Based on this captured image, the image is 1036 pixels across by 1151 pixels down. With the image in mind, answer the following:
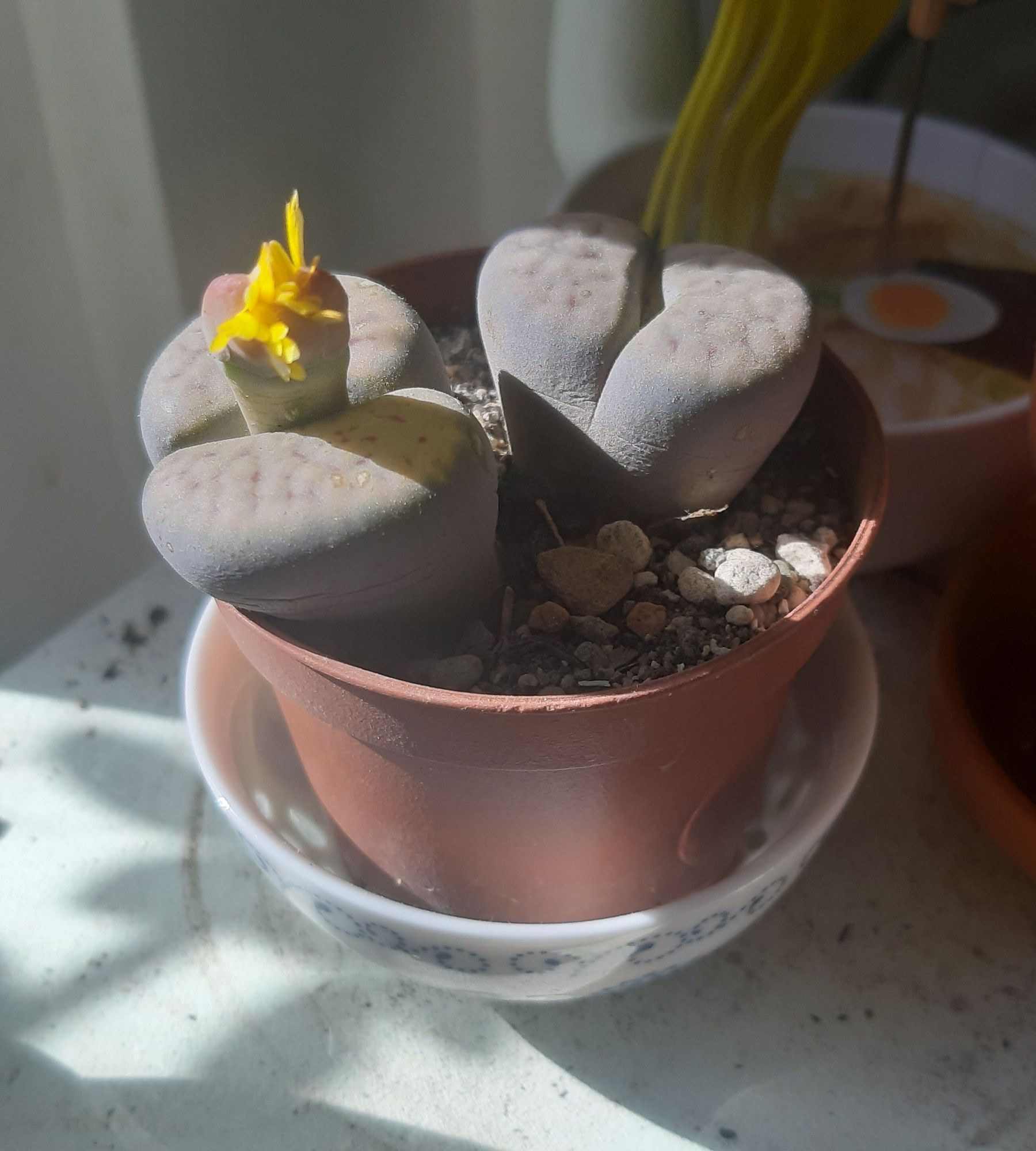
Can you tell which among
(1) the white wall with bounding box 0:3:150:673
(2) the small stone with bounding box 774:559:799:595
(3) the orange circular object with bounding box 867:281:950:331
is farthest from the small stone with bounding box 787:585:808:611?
(1) the white wall with bounding box 0:3:150:673

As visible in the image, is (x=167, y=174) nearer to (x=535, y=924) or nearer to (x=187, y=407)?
(x=187, y=407)

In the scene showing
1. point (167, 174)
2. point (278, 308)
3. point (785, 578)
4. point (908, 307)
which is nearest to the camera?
point (278, 308)

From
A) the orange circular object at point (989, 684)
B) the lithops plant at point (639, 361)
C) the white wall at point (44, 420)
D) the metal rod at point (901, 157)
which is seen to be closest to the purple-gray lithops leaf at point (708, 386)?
the lithops plant at point (639, 361)

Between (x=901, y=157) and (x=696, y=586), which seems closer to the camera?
(x=696, y=586)

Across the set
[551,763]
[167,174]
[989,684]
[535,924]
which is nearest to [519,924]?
[535,924]

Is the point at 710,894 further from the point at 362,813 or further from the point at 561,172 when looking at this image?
the point at 561,172

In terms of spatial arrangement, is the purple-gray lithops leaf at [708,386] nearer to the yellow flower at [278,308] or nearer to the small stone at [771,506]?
the small stone at [771,506]

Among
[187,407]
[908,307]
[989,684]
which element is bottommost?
[989,684]
